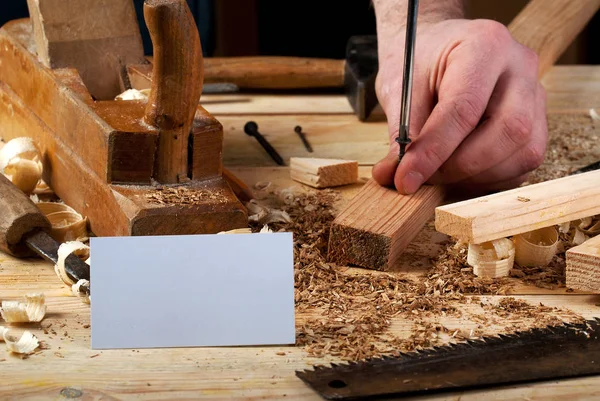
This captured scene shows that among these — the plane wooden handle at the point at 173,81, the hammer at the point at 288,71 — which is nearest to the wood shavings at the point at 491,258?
the plane wooden handle at the point at 173,81

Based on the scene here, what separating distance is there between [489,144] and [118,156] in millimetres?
690

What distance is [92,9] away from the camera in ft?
6.10

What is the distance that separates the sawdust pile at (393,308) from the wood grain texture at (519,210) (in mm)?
83

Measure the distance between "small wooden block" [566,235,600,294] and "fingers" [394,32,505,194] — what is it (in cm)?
35

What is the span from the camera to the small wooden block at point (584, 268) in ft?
4.45

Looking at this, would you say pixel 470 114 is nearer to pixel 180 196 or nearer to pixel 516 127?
pixel 516 127

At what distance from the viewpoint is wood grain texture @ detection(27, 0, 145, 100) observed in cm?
183

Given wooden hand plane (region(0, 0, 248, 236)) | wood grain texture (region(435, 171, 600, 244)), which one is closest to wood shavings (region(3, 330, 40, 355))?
wooden hand plane (region(0, 0, 248, 236))

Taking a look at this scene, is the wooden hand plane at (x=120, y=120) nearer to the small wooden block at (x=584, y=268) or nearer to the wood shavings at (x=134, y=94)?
the wood shavings at (x=134, y=94)

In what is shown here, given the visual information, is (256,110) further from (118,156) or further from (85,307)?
(85,307)

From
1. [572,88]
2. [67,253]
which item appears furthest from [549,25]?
[67,253]

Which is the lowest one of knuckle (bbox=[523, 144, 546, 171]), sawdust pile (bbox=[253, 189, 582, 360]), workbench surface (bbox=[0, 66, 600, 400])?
workbench surface (bbox=[0, 66, 600, 400])

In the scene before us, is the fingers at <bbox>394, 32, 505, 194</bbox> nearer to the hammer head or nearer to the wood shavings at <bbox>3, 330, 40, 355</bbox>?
the hammer head

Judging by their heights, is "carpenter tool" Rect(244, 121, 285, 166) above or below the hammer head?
below
